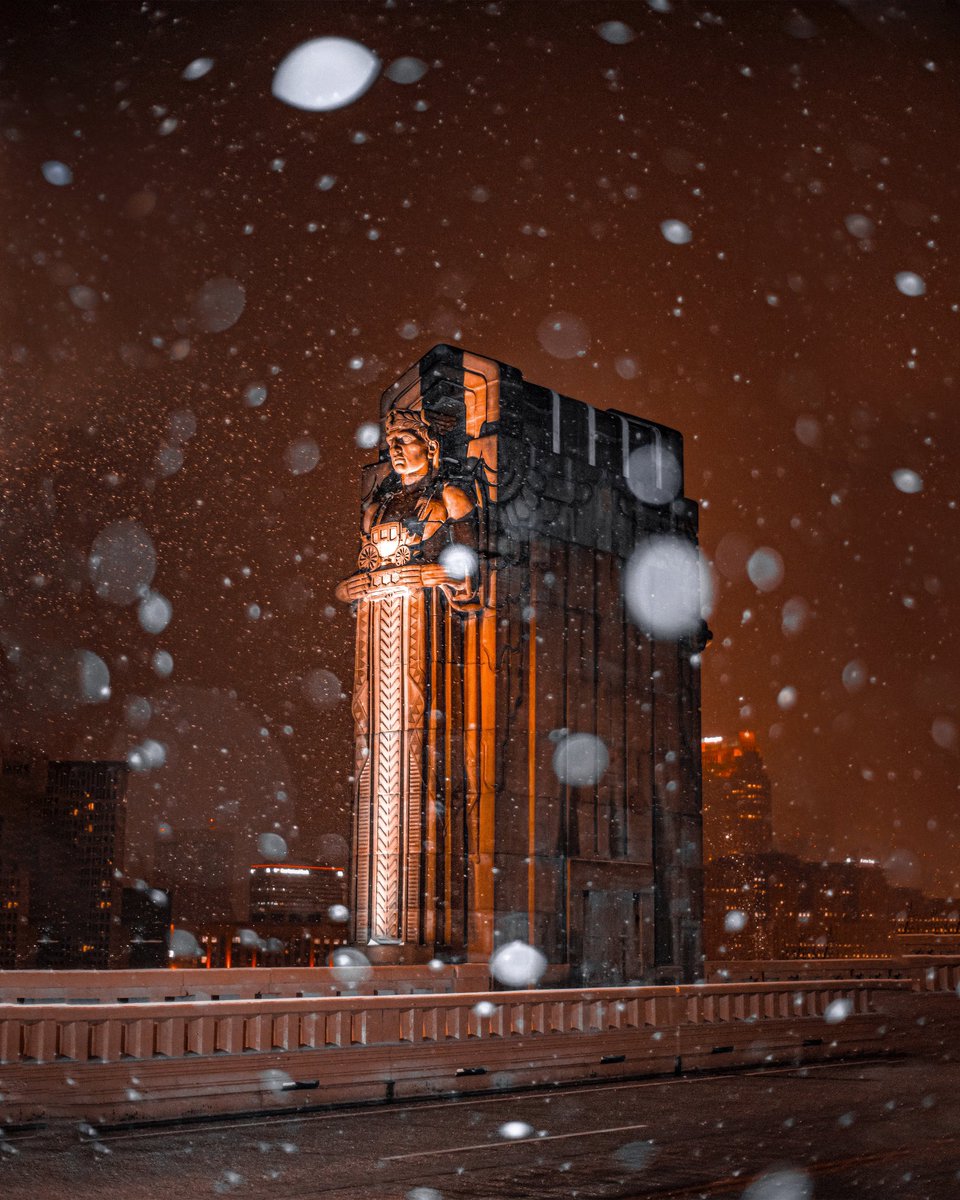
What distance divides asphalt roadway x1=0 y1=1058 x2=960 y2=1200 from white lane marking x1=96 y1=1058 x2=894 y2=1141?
7 cm

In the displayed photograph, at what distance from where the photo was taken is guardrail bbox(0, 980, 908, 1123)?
14.7 metres

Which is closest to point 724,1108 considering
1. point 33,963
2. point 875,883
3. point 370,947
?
point 370,947

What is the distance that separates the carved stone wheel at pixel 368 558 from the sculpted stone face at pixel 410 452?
1702 mm

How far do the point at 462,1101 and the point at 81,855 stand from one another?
16797 cm

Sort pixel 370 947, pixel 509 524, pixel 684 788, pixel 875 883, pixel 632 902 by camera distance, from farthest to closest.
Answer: pixel 875 883, pixel 684 788, pixel 632 902, pixel 509 524, pixel 370 947

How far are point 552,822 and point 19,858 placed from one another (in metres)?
156

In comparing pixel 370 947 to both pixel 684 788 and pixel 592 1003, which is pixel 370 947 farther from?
pixel 684 788

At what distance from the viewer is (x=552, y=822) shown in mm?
27156

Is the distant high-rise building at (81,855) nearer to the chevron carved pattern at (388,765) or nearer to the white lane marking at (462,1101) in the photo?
the chevron carved pattern at (388,765)

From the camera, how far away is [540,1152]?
12.9 meters

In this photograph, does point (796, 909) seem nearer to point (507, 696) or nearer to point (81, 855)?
point (81, 855)

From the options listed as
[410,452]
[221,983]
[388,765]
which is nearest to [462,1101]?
[221,983]

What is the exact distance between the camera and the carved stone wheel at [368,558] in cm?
2730

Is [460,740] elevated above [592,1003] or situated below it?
above
